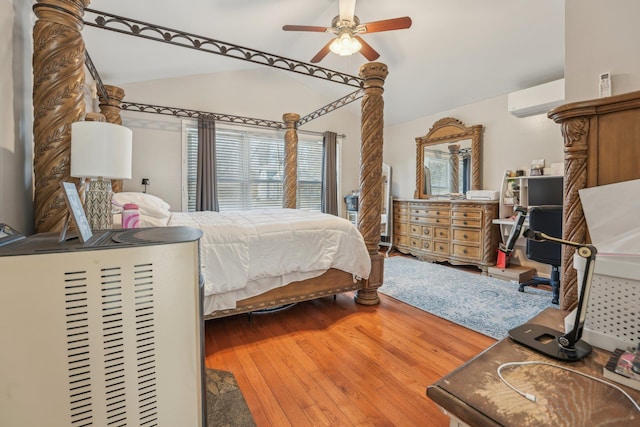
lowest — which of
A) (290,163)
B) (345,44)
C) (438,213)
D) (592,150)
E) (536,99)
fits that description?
(438,213)

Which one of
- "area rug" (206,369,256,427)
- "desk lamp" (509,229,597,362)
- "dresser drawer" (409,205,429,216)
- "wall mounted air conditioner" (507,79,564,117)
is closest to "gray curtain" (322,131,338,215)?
"dresser drawer" (409,205,429,216)

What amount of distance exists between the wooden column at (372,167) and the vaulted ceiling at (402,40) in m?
1.12

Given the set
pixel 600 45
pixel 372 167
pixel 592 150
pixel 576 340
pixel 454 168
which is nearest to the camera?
pixel 576 340

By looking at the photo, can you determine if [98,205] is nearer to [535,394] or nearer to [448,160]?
[535,394]

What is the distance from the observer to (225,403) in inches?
59.2

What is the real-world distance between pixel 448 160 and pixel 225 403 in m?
4.60

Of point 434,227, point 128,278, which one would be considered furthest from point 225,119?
point 128,278

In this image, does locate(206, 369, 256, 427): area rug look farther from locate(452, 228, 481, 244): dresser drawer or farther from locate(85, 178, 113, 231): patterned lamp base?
locate(452, 228, 481, 244): dresser drawer

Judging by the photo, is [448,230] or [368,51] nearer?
[368,51]

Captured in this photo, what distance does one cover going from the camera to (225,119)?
4645 mm

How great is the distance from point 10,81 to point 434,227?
466cm

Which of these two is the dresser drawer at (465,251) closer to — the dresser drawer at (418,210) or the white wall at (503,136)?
the dresser drawer at (418,210)

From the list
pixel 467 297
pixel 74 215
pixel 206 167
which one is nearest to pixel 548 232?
pixel 467 297

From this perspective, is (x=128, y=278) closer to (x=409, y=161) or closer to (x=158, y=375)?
(x=158, y=375)
